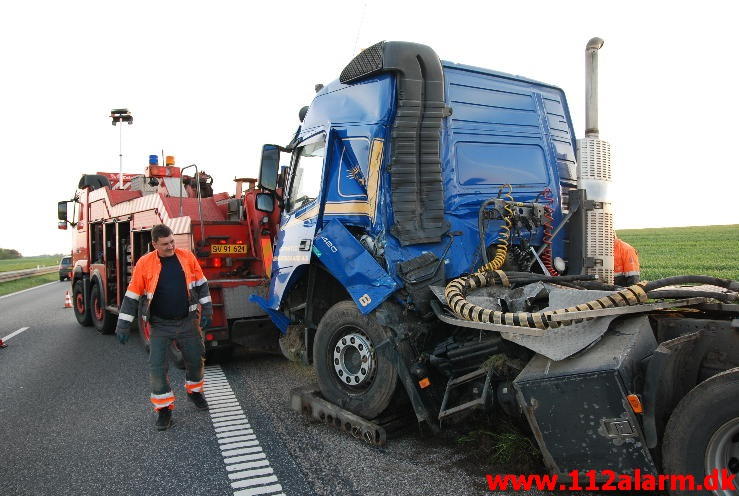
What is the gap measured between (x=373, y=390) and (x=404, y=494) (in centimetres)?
99

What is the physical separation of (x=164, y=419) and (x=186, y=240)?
279cm

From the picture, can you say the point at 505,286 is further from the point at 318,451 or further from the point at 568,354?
the point at 318,451

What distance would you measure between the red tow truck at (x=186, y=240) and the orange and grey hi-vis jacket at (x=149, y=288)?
2.96ft

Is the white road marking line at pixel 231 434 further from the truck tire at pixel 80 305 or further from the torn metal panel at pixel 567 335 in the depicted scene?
the truck tire at pixel 80 305

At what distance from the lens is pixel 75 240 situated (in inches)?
462

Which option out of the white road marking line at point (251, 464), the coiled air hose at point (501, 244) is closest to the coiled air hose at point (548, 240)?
the coiled air hose at point (501, 244)

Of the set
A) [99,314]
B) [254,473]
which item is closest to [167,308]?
[254,473]

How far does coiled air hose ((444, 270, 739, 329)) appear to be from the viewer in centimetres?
317

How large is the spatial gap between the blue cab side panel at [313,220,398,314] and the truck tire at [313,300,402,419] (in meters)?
0.20

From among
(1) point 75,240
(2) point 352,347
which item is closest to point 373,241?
(2) point 352,347

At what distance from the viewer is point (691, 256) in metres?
22.7

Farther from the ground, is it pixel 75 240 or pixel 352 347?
pixel 75 240

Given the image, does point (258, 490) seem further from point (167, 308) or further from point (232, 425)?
point (167, 308)

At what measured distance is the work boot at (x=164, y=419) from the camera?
4.82 m
